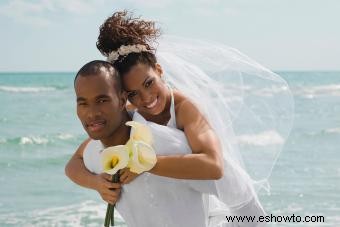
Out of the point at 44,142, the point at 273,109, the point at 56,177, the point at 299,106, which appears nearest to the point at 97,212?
the point at 56,177

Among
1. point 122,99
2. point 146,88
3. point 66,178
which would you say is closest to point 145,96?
point 146,88

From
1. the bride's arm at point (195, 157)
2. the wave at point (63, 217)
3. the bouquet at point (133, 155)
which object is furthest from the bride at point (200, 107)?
the wave at point (63, 217)

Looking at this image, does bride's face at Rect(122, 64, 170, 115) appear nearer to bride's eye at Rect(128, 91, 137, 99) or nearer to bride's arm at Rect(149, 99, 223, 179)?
bride's eye at Rect(128, 91, 137, 99)

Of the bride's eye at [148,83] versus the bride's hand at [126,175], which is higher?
the bride's eye at [148,83]

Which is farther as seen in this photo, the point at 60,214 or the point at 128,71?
the point at 60,214

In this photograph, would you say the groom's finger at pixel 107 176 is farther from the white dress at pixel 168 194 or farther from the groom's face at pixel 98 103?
the groom's face at pixel 98 103

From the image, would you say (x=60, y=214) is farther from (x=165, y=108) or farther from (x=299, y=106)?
(x=299, y=106)

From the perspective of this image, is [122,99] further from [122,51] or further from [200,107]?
[200,107]

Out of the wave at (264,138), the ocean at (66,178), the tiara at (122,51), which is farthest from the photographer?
the ocean at (66,178)

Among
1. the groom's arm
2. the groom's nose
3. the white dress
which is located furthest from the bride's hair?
the groom's arm

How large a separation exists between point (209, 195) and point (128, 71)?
0.76 metres

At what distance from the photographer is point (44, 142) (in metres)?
19.4

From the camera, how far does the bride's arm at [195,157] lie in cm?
281

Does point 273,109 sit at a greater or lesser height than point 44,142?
greater
